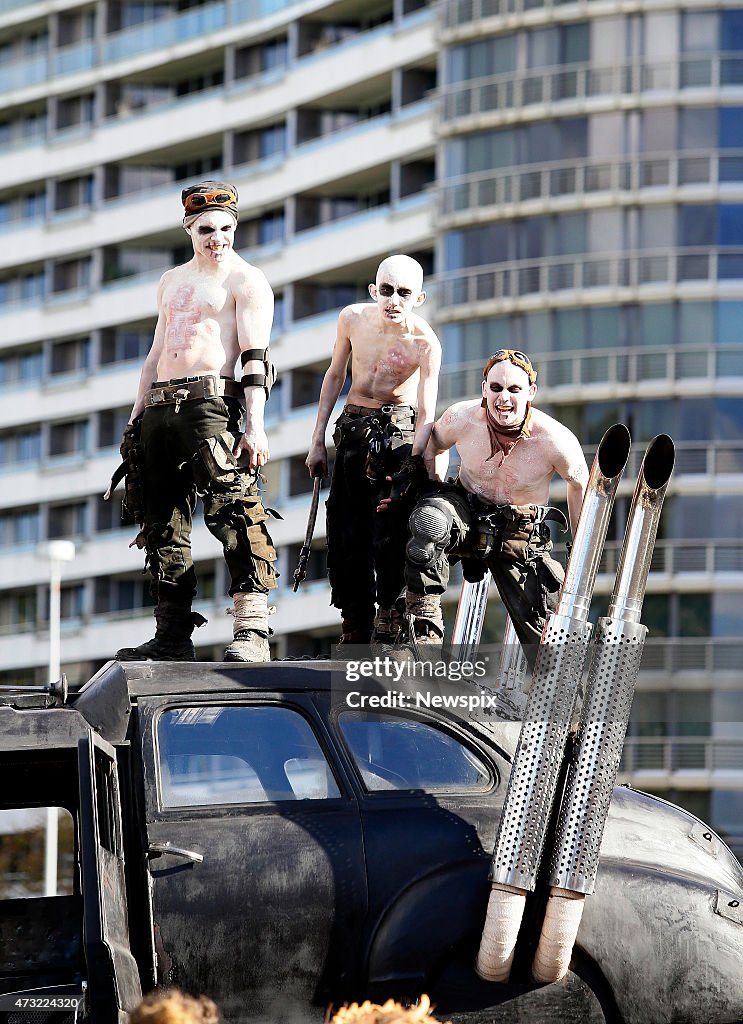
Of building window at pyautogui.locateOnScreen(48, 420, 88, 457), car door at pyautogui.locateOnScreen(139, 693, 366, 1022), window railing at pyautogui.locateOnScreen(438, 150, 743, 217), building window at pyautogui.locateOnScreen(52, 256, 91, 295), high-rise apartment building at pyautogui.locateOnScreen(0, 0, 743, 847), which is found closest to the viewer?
car door at pyautogui.locateOnScreen(139, 693, 366, 1022)

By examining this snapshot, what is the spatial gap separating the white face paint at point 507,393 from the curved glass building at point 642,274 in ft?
116

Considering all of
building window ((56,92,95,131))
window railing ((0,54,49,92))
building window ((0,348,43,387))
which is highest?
window railing ((0,54,49,92))

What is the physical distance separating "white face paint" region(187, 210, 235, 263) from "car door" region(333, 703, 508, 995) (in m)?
3.61

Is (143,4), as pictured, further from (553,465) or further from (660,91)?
(553,465)

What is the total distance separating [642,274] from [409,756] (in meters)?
40.2

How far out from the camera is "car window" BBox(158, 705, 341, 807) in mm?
8898

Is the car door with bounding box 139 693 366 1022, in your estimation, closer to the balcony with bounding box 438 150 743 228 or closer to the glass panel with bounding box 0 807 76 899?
the balcony with bounding box 438 150 743 228

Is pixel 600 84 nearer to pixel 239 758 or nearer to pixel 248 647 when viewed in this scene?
pixel 248 647

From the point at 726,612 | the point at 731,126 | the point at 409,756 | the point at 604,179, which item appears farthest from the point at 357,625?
the point at 731,126

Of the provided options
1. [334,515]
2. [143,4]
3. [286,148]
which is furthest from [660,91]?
[334,515]

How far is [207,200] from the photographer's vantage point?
38.4 feet

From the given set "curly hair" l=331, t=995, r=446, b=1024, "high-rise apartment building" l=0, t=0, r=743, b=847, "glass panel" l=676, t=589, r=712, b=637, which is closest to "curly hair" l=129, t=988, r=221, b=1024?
"curly hair" l=331, t=995, r=446, b=1024

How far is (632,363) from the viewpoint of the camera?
47875 mm

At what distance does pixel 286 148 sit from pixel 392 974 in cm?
5106
